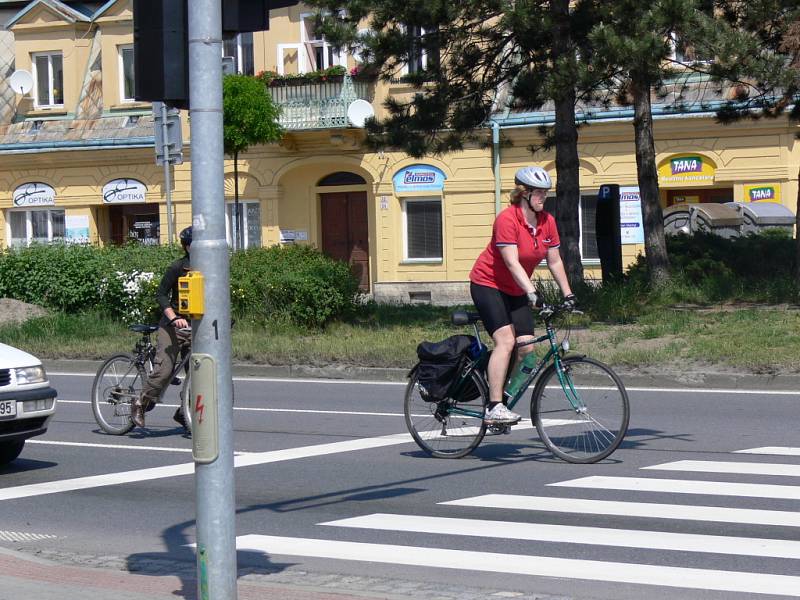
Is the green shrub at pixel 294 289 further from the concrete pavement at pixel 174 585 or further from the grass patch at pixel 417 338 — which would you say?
the concrete pavement at pixel 174 585

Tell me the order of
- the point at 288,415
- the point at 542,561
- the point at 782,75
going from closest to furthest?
the point at 542,561 → the point at 288,415 → the point at 782,75

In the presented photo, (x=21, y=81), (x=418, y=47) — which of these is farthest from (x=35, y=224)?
(x=418, y=47)

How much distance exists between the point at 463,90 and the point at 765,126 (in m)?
11.4

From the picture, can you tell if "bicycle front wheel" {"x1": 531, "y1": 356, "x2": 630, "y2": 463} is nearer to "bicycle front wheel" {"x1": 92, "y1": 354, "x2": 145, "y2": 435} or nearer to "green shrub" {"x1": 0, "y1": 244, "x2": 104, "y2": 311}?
"bicycle front wheel" {"x1": 92, "y1": 354, "x2": 145, "y2": 435}

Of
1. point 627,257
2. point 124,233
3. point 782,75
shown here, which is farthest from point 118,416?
point 124,233

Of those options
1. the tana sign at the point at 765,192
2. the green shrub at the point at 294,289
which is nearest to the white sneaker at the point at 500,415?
the green shrub at the point at 294,289

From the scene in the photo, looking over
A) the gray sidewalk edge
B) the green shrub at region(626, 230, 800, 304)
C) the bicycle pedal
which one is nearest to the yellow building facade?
the green shrub at region(626, 230, 800, 304)

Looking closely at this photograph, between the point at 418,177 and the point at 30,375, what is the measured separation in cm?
2502

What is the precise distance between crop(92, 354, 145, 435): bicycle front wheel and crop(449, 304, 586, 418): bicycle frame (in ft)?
12.0

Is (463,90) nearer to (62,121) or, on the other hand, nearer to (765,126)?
(765,126)

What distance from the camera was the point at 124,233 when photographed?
38812mm

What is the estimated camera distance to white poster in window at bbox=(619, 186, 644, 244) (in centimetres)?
3031

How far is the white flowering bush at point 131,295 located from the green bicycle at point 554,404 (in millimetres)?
12376

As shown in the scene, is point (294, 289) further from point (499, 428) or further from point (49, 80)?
point (49, 80)
